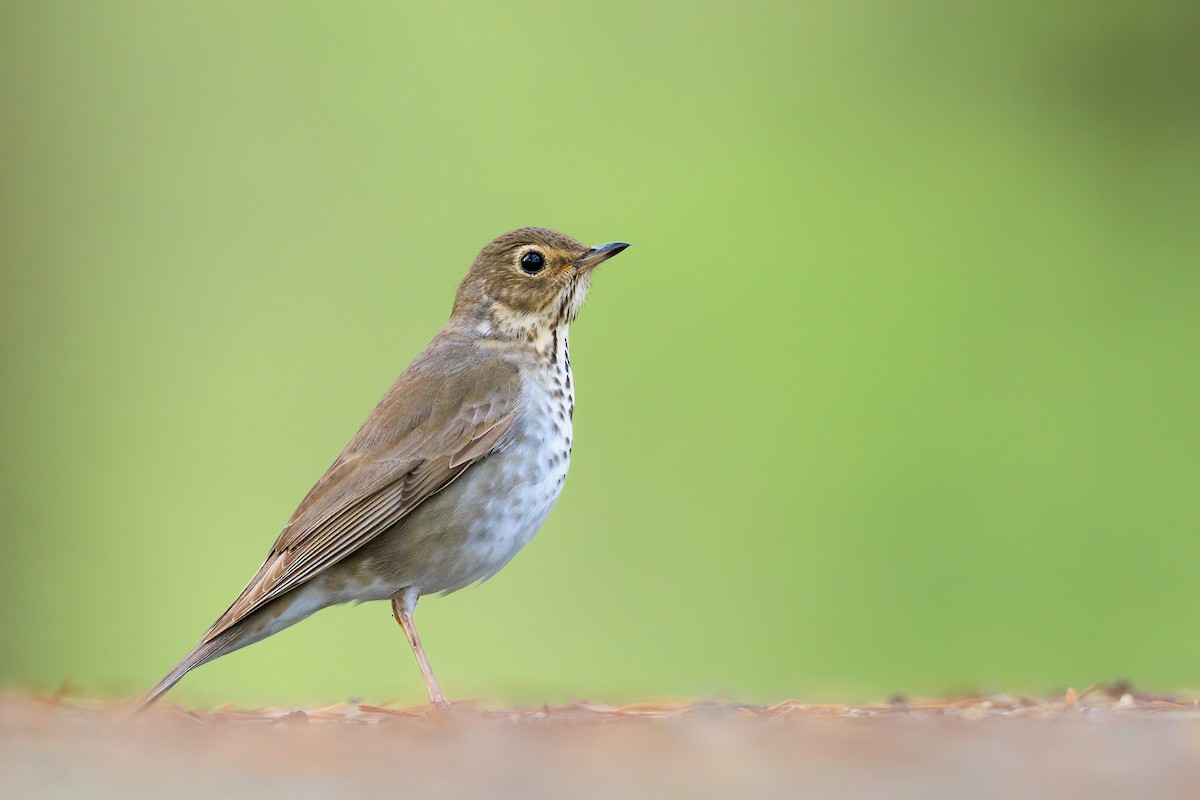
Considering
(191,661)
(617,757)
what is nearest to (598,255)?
(191,661)

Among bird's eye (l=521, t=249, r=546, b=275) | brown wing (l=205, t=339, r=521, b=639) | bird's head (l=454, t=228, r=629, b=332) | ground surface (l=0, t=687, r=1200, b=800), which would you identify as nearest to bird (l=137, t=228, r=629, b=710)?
brown wing (l=205, t=339, r=521, b=639)

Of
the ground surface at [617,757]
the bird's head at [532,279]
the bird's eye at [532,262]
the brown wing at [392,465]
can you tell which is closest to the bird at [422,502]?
the brown wing at [392,465]

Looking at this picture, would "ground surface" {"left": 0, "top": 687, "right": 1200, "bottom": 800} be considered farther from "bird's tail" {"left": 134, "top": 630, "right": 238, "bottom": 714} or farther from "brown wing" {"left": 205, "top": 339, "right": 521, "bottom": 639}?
"brown wing" {"left": 205, "top": 339, "right": 521, "bottom": 639}

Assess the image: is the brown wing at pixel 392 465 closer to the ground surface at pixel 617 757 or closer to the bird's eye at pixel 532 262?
the bird's eye at pixel 532 262

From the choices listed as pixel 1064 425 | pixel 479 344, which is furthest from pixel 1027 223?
pixel 479 344

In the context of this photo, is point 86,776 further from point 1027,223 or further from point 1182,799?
point 1027,223

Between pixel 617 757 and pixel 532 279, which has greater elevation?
pixel 532 279

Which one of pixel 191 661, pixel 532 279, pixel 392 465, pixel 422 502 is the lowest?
pixel 191 661

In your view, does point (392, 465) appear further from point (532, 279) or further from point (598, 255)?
point (598, 255)
